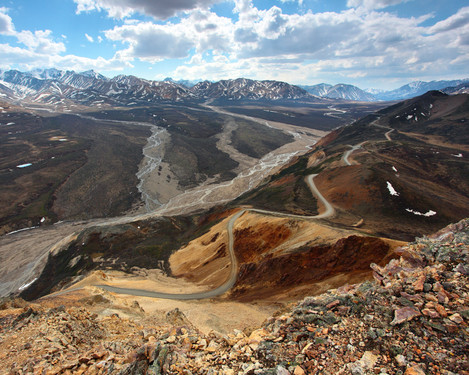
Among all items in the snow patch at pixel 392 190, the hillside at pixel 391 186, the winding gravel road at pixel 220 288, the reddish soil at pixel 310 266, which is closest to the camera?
the reddish soil at pixel 310 266

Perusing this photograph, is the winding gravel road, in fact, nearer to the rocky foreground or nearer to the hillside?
the hillside

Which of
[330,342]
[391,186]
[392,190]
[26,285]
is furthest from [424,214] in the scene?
[26,285]

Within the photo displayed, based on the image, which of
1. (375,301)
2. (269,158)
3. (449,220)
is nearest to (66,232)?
(375,301)

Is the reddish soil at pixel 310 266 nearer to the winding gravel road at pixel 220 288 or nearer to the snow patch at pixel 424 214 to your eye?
the winding gravel road at pixel 220 288

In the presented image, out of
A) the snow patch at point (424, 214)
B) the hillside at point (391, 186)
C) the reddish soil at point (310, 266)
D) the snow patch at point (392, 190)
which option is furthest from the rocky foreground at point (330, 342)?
the snow patch at point (392, 190)

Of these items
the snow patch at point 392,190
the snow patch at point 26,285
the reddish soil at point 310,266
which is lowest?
the snow patch at point 26,285

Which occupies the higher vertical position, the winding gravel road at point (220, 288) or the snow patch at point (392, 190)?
the snow patch at point (392, 190)

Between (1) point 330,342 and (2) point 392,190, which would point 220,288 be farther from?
(2) point 392,190

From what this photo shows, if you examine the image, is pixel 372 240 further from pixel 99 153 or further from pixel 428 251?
pixel 99 153
